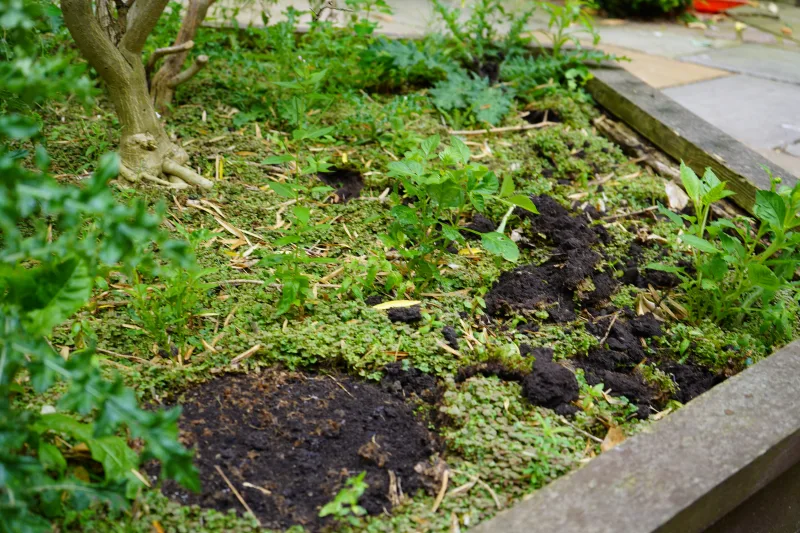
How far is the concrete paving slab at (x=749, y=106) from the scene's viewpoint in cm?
442

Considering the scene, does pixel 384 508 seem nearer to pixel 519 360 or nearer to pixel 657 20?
pixel 519 360

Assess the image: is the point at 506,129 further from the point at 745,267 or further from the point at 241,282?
the point at 241,282

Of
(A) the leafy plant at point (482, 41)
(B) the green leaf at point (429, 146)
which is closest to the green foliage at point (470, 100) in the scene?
(A) the leafy plant at point (482, 41)

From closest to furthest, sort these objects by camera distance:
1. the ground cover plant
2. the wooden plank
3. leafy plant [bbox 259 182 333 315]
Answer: the ground cover plant < leafy plant [bbox 259 182 333 315] < the wooden plank

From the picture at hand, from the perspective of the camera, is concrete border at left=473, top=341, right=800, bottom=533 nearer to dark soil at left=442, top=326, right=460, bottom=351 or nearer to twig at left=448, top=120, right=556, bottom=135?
dark soil at left=442, top=326, right=460, bottom=351

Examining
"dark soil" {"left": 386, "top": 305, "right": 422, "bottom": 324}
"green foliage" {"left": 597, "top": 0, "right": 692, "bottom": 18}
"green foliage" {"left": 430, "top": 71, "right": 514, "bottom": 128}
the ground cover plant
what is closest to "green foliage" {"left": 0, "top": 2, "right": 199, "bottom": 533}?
the ground cover plant

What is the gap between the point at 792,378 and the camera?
88.3 inches

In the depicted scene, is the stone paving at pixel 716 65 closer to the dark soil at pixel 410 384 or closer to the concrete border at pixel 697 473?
the concrete border at pixel 697 473

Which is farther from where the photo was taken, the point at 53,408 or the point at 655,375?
the point at 655,375

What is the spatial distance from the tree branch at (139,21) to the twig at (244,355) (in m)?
1.48

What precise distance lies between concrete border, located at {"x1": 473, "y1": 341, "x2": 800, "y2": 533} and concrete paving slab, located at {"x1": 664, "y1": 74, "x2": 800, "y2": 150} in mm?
2509

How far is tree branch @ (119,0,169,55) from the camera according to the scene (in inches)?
113

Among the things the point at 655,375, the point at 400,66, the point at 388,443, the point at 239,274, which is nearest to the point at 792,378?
the point at 655,375

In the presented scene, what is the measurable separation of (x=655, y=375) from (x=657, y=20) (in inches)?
234
